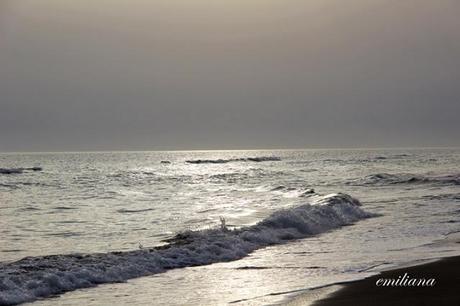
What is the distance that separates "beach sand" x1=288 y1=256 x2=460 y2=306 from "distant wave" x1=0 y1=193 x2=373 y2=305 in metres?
4.30

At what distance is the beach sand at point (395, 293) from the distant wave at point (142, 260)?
14.1 ft

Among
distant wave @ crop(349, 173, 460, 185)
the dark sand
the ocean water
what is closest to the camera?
the dark sand

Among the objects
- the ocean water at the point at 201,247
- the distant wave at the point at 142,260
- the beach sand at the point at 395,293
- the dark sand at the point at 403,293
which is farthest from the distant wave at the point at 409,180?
the beach sand at the point at 395,293

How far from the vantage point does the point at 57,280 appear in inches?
424

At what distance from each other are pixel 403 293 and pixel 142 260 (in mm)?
5974

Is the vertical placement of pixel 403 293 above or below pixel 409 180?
above

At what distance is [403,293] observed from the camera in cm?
896

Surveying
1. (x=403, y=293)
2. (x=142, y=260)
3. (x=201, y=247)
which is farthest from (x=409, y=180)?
(x=403, y=293)

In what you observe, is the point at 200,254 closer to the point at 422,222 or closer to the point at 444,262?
the point at 444,262

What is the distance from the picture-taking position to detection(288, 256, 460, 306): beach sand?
8398mm

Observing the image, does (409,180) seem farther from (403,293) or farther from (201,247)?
(403,293)

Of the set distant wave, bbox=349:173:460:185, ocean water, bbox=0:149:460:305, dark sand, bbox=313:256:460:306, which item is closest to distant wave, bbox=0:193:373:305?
ocean water, bbox=0:149:460:305

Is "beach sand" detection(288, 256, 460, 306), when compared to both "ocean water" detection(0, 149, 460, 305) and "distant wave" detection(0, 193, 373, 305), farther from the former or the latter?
"distant wave" detection(0, 193, 373, 305)

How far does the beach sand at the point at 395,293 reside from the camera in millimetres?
8398
